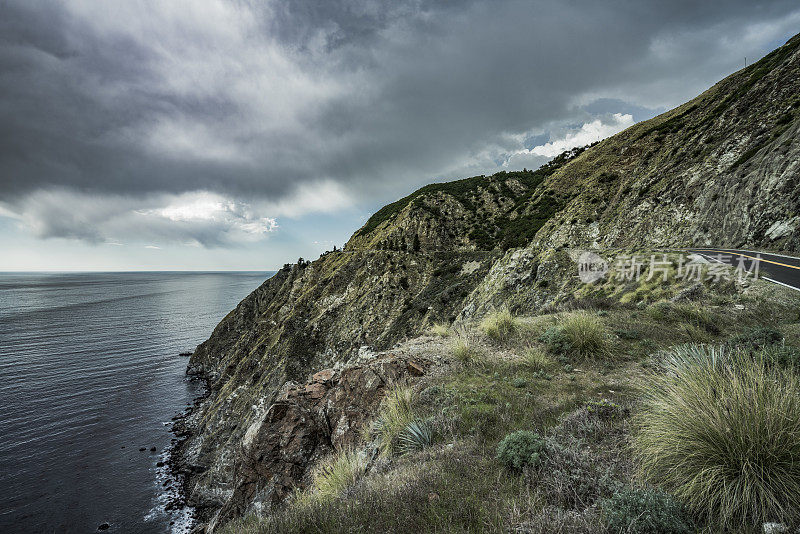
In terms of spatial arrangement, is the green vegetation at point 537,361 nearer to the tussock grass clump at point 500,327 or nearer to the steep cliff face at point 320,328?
the tussock grass clump at point 500,327

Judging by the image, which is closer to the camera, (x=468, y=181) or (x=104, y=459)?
(x=104, y=459)

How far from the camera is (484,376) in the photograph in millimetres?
6957

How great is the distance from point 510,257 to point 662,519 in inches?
1030

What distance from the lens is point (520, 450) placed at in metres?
3.65

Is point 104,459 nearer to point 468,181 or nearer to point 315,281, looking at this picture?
point 315,281

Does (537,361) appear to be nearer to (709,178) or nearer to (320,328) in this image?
(709,178)

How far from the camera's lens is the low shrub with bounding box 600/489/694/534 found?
7.73 ft

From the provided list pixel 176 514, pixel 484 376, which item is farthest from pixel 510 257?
pixel 176 514

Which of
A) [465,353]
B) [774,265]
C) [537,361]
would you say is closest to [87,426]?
[465,353]

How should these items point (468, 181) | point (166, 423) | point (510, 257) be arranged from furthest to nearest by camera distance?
point (468, 181), point (166, 423), point (510, 257)

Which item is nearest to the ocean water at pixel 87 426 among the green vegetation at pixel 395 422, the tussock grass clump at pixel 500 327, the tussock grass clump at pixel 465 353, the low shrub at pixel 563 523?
the green vegetation at pixel 395 422

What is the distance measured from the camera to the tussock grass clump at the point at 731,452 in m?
2.45

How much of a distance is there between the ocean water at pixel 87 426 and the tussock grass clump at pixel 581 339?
3131 centimetres

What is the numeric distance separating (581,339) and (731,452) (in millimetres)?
5216
